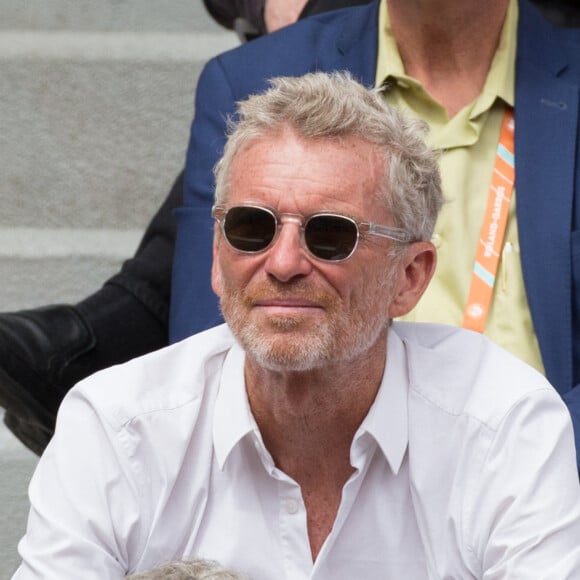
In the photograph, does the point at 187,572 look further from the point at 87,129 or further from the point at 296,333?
the point at 87,129

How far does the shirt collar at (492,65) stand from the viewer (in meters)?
2.85

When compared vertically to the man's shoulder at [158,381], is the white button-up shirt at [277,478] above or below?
below

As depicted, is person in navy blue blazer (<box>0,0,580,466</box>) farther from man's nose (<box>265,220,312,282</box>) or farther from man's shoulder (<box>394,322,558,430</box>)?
man's nose (<box>265,220,312,282</box>)

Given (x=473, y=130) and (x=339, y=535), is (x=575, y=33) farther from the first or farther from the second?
(x=339, y=535)

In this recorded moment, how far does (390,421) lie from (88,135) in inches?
63.0

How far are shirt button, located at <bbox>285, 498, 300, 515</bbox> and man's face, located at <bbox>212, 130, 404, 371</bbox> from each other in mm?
231

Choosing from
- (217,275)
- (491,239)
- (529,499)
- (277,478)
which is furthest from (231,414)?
(491,239)

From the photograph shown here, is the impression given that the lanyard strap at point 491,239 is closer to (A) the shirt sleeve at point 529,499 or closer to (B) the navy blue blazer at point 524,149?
(B) the navy blue blazer at point 524,149

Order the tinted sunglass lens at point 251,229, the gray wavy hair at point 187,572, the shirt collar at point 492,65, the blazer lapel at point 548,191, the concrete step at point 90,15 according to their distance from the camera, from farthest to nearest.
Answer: the concrete step at point 90,15, the shirt collar at point 492,65, the blazer lapel at point 548,191, the tinted sunglass lens at point 251,229, the gray wavy hair at point 187,572

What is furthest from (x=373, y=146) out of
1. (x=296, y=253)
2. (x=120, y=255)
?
(x=120, y=255)

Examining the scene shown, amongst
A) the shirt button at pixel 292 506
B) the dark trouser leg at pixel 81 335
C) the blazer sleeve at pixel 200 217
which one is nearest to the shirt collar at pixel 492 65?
the blazer sleeve at pixel 200 217

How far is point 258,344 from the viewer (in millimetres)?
2111

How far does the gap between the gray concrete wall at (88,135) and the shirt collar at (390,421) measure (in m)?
1.37

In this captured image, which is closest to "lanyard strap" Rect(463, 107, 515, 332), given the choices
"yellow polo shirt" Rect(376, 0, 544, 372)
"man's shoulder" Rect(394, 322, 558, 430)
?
"yellow polo shirt" Rect(376, 0, 544, 372)
